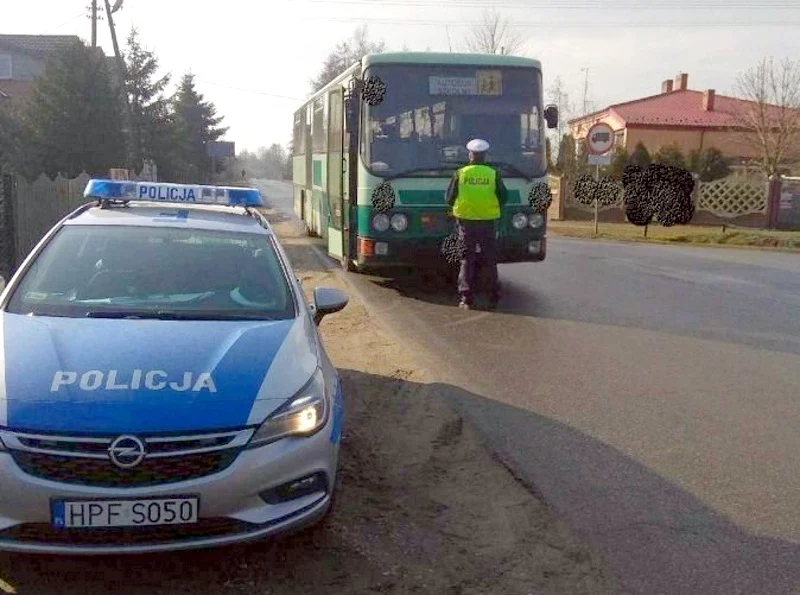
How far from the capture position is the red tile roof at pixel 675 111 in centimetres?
5253

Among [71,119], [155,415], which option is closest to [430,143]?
[155,415]

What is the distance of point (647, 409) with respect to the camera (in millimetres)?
6480

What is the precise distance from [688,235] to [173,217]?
2143cm

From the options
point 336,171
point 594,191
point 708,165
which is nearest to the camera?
point 336,171

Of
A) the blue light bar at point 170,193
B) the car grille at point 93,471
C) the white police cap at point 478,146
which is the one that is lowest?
the car grille at point 93,471

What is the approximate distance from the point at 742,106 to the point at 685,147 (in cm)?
689

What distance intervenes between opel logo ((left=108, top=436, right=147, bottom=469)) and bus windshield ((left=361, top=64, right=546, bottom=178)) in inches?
316

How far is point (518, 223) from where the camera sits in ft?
37.6

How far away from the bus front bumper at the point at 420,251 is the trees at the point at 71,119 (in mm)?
17020

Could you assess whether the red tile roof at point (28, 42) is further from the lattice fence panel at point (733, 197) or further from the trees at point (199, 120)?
the lattice fence panel at point (733, 197)

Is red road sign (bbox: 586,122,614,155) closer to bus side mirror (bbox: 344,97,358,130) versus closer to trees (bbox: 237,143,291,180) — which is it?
bus side mirror (bbox: 344,97,358,130)

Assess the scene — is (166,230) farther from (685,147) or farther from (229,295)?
(685,147)

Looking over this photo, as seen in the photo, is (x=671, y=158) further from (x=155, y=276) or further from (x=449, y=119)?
(x=155, y=276)

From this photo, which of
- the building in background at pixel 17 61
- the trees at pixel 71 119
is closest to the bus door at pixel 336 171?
the trees at pixel 71 119
